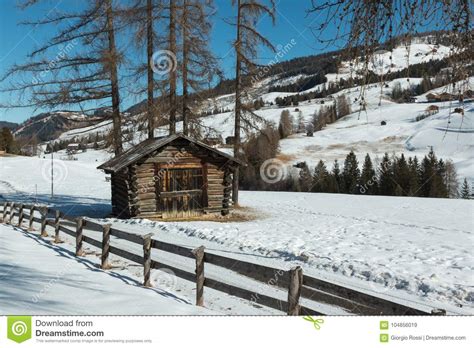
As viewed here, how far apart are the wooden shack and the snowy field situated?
143cm

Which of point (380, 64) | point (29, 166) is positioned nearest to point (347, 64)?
point (380, 64)

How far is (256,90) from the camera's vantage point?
807 inches

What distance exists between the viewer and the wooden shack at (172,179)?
17844 mm

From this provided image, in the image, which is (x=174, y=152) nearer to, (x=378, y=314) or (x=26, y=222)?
(x=26, y=222)

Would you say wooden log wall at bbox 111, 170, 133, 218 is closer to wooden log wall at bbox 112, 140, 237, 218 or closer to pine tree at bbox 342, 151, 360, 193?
wooden log wall at bbox 112, 140, 237, 218

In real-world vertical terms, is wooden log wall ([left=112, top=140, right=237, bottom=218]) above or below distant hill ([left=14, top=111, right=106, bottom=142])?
below

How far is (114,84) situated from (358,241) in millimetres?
12564

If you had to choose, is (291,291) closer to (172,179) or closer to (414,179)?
(172,179)

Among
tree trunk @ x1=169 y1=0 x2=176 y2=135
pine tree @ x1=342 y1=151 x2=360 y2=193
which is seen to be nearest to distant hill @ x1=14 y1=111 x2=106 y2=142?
tree trunk @ x1=169 y1=0 x2=176 y2=135

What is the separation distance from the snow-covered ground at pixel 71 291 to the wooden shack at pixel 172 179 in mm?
8071

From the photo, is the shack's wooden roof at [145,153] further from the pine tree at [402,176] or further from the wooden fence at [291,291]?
the pine tree at [402,176]

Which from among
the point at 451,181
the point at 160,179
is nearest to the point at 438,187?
the point at 451,181

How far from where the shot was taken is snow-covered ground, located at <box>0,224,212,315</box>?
5.47 meters

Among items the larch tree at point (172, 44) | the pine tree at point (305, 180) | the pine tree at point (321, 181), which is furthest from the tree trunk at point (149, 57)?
the pine tree at point (305, 180)
